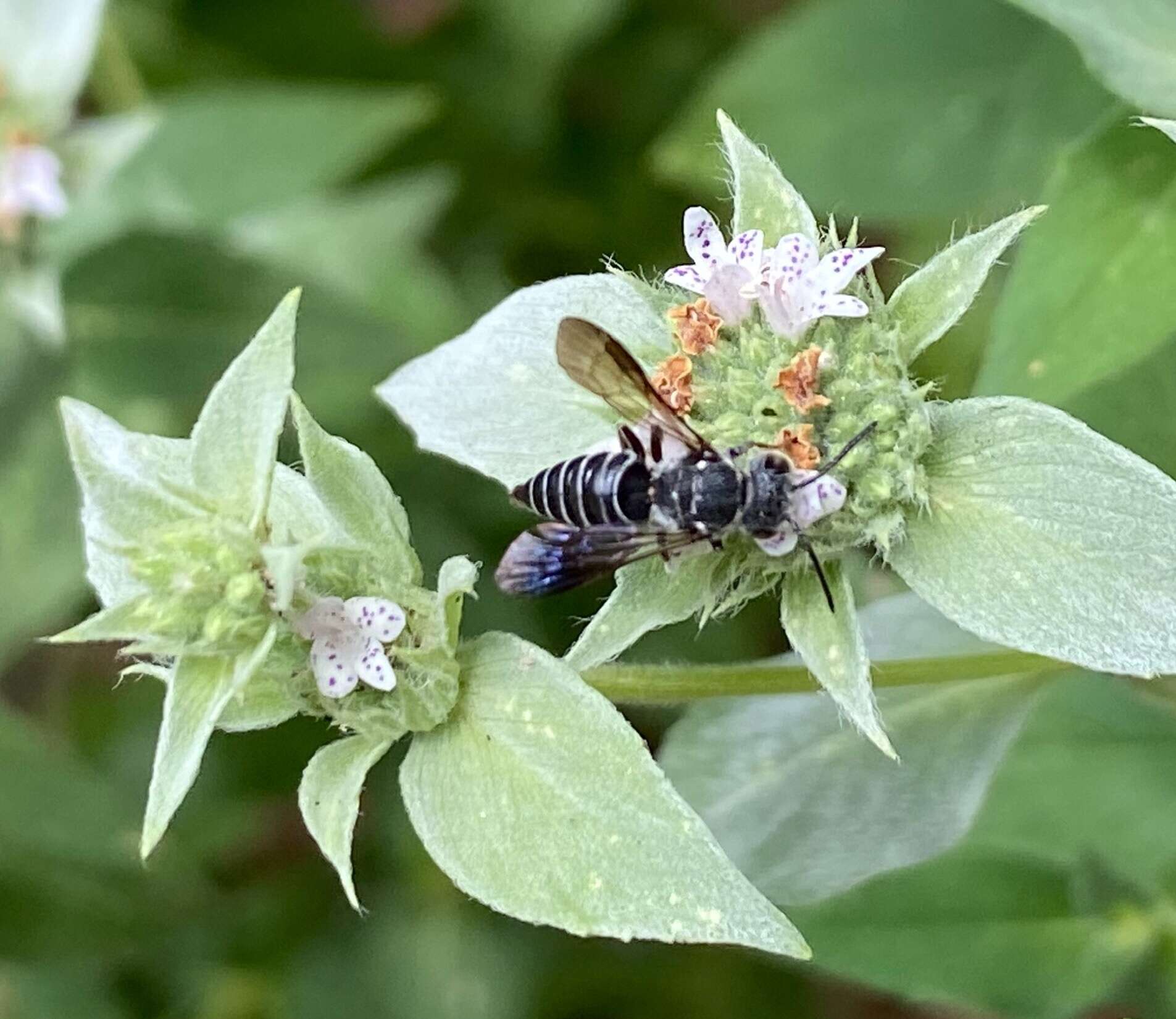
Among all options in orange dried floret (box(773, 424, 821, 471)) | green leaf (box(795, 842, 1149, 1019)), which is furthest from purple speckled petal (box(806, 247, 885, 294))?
green leaf (box(795, 842, 1149, 1019))

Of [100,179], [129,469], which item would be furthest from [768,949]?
[100,179]

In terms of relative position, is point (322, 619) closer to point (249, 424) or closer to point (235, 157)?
point (249, 424)

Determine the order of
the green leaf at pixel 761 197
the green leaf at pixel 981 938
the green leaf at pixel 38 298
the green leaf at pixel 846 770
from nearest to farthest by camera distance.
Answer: the green leaf at pixel 761 197, the green leaf at pixel 846 770, the green leaf at pixel 981 938, the green leaf at pixel 38 298

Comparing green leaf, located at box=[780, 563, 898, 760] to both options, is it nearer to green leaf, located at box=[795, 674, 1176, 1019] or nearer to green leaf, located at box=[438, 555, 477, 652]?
green leaf, located at box=[438, 555, 477, 652]

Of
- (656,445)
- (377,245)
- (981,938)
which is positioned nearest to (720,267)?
(656,445)

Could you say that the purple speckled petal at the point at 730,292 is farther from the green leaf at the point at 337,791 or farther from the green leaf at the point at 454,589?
the green leaf at the point at 337,791

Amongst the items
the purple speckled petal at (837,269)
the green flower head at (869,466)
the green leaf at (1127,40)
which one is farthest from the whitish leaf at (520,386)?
the green leaf at (1127,40)

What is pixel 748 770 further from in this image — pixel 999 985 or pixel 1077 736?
pixel 1077 736
